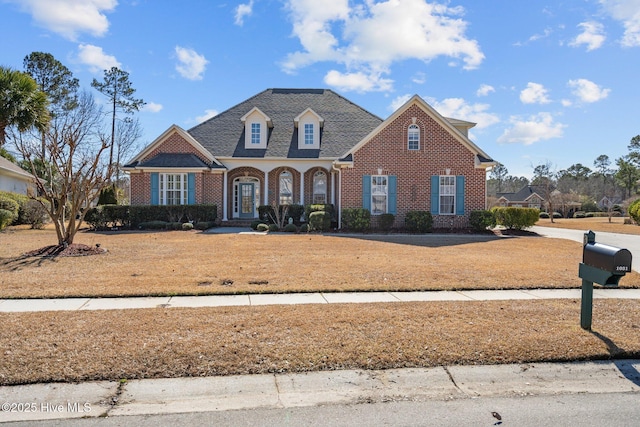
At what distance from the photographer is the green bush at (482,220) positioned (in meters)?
20.0

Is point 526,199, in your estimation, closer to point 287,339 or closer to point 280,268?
point 280,268

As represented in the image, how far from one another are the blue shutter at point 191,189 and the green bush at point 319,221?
23.0ft

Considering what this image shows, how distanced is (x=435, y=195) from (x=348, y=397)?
1790cm

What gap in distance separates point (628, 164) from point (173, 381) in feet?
260

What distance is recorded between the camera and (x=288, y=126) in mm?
25766

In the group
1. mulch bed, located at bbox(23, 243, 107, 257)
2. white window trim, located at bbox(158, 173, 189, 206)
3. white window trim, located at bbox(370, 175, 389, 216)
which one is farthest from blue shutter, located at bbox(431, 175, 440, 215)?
mulch bed, located at bbox(23, 243, 107, 257)

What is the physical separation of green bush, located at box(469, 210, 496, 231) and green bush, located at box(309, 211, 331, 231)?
23.7ft

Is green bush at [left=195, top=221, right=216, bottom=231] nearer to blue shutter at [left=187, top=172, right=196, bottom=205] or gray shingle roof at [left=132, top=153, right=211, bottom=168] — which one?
blue shutter at [left=187, top=172, right=196, bottom=205]

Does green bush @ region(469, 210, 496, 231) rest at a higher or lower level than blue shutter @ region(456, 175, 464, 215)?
lower

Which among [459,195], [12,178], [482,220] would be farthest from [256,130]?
[12,178]

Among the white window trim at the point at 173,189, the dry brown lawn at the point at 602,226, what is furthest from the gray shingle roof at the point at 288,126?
the dry brown lawn at the point at 602,226

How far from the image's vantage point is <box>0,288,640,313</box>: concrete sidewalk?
6.47m

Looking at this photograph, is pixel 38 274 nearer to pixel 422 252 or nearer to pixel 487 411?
pixel 487 411

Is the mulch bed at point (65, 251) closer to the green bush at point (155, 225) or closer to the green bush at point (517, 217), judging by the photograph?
the green bush at point (155, 225)
